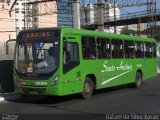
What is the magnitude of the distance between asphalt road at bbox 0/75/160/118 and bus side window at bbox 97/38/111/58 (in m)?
1.64

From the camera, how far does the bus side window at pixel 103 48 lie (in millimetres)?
16812

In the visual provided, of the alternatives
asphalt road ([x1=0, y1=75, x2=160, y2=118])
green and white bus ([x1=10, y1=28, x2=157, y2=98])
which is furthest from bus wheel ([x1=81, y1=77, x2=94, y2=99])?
asphalt road ([x1=0, y1=75, x2=160, y2=118])

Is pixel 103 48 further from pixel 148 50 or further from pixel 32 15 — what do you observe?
pixel 32 15

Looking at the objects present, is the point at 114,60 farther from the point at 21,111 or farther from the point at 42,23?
the point at 42,23

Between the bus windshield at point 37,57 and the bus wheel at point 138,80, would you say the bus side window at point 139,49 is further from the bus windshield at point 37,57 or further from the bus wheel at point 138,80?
the bus windshield at point 37,57

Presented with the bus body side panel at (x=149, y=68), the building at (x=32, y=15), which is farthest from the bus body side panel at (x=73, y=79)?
the building at (x=32, y=15)

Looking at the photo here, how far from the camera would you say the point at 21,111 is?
1270 centimetres

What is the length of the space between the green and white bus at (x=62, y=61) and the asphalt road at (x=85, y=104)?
0.48 meters

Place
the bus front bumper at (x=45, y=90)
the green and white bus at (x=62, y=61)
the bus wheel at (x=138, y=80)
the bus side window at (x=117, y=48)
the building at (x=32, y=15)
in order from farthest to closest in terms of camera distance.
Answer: the building at (x=32, y=15) < the bus wheel at (x=138, y=80) < the bus side window at (x=117, y=48) < the green and white bus at (x=62, y=61) < the bus front bumper at (x=45, y=90)

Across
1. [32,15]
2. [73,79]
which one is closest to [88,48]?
[73,79]

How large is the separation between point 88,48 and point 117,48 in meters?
2.89

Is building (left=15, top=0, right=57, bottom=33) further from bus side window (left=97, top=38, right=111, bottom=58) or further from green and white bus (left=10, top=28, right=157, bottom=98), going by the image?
green and white bus (left=10, top=28, right=157, bottom=98)

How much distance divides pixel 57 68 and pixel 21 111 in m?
2.08

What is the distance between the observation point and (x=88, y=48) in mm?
15883
